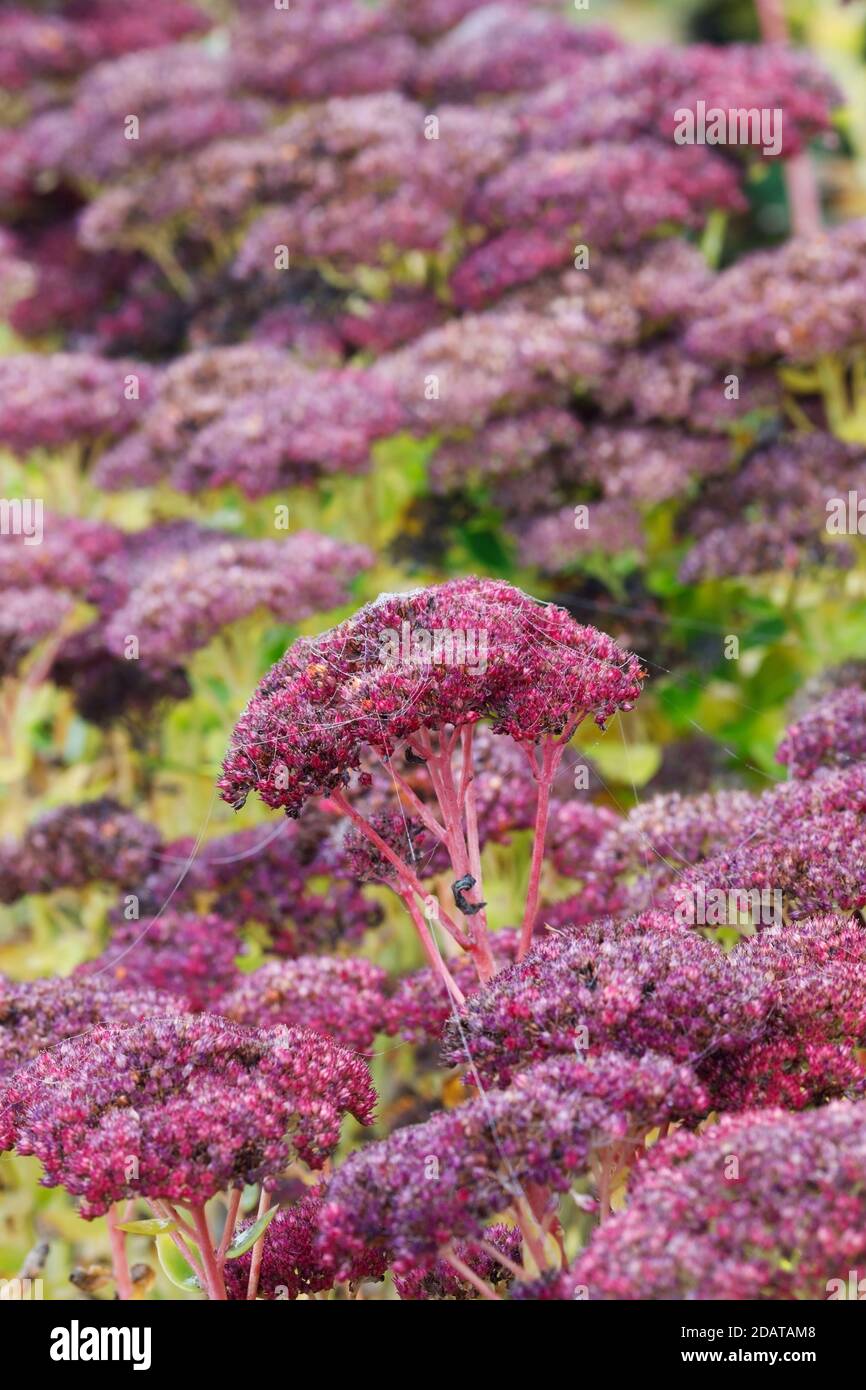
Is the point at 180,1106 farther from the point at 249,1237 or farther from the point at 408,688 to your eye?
Result: the point at 408,688

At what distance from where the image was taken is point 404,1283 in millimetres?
2619

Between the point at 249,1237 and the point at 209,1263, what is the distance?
0.16m

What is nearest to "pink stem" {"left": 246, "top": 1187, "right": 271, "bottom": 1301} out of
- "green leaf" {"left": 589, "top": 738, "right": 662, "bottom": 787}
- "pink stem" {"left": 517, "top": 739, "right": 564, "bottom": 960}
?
"pink stem" {"left": 517, "top": 739, "right": 564, "bottom": 960}

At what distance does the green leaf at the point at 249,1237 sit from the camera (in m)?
2.60

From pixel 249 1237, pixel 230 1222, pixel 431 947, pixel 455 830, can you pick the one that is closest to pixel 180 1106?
pixel 230 1222

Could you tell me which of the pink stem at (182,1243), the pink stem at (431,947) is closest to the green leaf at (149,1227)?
the pink stem at (182,1243)

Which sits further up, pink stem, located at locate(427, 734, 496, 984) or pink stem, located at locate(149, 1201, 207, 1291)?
pink stem, located at locate(427, 734, 496, 984)

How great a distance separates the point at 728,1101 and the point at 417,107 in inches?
203

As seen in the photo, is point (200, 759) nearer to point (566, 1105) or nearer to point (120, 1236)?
point (120, 1236)

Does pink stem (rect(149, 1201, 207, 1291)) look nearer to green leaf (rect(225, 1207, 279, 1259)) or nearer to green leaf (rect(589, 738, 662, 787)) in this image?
green leaf (rect(225, 1207, 279, 1259))

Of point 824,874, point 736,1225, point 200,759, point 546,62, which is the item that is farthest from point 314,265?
point 736,1225

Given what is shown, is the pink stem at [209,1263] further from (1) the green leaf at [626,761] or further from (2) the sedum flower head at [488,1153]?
(1) the green leaf at [626,761]

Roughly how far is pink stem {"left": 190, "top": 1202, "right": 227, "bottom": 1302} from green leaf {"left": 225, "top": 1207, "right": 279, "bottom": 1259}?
0.25 ft

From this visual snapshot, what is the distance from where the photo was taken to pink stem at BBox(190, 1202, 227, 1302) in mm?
2459
